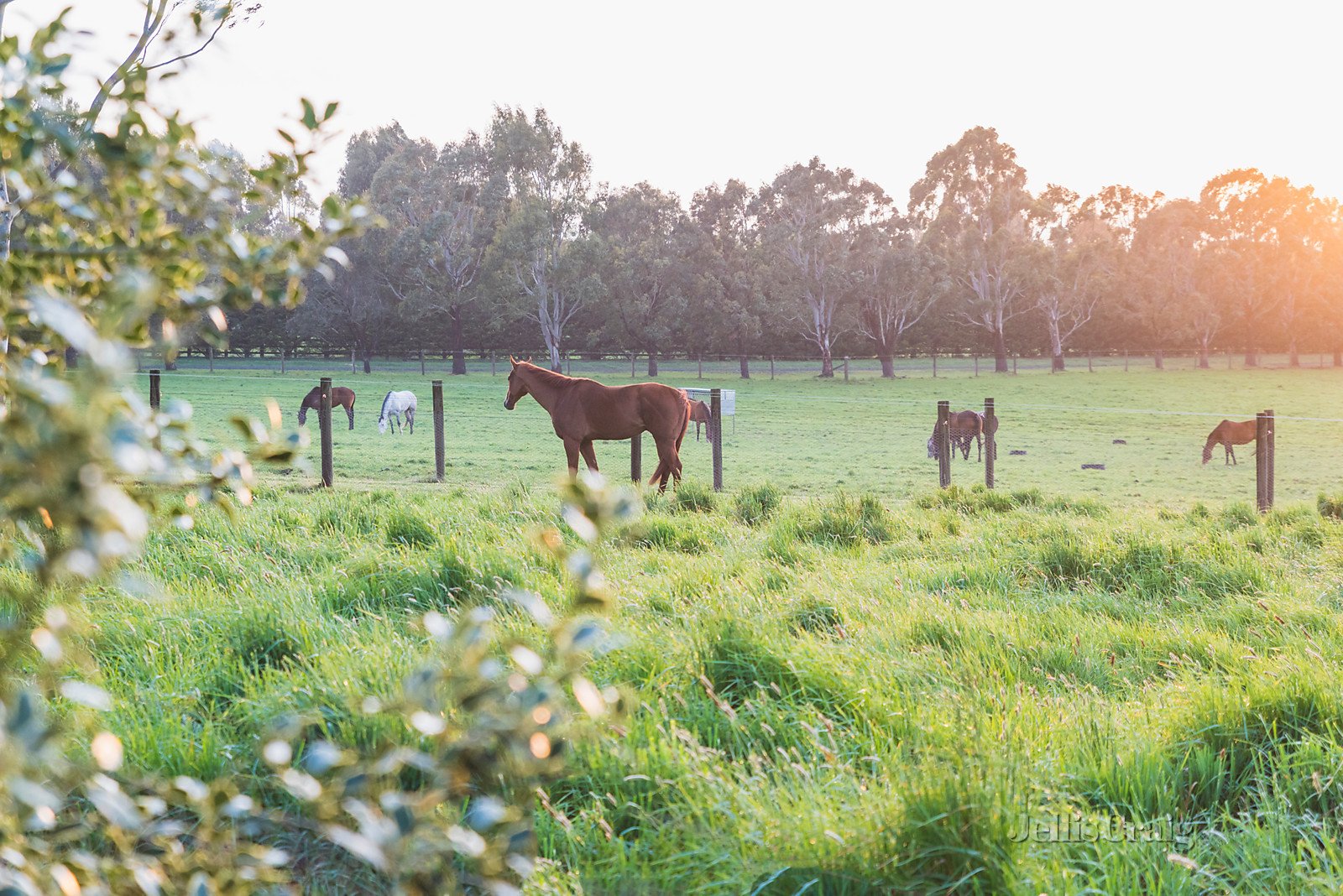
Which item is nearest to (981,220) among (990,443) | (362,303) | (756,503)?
(362,303)

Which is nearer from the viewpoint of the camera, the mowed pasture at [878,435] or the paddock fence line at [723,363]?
the mowed pasture at [878,435]

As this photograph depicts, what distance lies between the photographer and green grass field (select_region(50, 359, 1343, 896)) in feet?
9.33

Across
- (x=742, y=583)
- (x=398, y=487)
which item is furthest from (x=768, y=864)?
(x=398, y=487)

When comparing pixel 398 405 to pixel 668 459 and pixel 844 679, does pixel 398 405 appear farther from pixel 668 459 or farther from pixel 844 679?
pixel 844 679

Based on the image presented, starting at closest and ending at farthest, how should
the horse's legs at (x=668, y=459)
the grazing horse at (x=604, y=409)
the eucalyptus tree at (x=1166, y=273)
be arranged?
the grazing horse at (x=604, y=409)
the horse's legs at (x=668, y=459)
the eucalyptus tree at (x=1166, y=273)

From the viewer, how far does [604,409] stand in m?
14.4

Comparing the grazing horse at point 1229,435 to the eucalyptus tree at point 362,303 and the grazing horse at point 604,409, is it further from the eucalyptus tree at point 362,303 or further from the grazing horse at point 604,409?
the eucalyptus tree at point 362,303

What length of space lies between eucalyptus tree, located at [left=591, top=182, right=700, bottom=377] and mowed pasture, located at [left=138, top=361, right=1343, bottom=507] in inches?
296

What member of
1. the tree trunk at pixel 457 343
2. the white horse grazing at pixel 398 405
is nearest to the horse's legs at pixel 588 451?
the white horse grazing at pixel 398 405

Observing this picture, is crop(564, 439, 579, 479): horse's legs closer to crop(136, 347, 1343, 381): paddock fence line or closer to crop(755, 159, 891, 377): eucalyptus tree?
crop(136, 347, 1343, 381): paddock fence line

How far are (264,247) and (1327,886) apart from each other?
3105 mm

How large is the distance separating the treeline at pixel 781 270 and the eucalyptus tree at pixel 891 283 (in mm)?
145

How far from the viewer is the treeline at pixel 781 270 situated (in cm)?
5659

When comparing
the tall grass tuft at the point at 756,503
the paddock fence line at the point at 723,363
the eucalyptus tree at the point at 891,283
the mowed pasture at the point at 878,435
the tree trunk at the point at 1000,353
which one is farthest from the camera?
the tree trunk at the point at 1000,353
